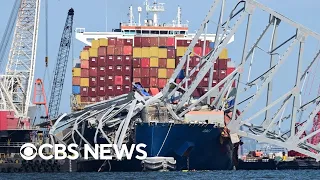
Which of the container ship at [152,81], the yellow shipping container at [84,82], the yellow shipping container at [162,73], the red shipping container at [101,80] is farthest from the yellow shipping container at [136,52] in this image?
the yellow shipping container at [84,82]

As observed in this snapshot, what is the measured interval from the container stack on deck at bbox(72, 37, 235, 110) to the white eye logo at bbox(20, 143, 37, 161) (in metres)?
17.5

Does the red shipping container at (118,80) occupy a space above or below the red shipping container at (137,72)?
below

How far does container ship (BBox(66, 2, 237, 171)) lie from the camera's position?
88.6 m

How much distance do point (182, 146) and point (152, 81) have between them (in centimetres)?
2363

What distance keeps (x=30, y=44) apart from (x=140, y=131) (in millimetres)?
24374

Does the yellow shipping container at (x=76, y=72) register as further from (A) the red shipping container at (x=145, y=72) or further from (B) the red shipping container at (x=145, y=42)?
(B) the red shipping container at (x=145, y=42)

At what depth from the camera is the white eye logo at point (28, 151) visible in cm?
9194

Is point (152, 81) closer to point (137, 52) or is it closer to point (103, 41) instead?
point (137, 52)

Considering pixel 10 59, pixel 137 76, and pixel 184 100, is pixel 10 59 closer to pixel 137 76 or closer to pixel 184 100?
pixel 137 76

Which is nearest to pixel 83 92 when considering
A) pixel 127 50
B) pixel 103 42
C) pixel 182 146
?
pixel 103 42

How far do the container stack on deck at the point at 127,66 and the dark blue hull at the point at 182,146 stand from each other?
19.9 meters

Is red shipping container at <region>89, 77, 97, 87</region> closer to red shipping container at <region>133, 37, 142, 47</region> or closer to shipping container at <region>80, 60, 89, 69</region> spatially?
shipping container at <region>80, 60, 89, 69</region>

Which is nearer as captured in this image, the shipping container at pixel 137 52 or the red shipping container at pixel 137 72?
the red shipping container at pixel 137 72

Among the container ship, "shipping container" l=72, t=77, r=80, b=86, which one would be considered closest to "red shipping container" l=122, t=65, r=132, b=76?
the container ship
